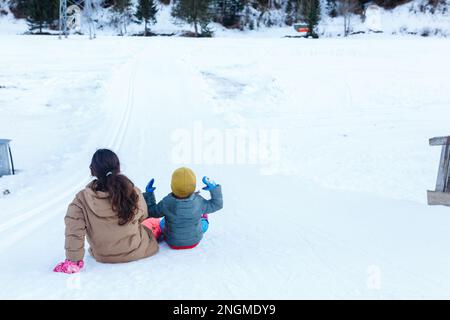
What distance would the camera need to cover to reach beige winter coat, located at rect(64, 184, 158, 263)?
3.44m

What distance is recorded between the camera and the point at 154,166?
320 inches

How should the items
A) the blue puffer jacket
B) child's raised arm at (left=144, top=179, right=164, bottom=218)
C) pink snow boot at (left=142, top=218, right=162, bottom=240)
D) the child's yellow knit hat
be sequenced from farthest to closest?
pink snow boot at (left=142, top=218, right=162, bottom=240), child's raised arm at (left=144, top=179, right=164, bottom=218), the blue puffer jacket, the child's yellow knit hat

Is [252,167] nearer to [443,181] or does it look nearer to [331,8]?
[443,181]

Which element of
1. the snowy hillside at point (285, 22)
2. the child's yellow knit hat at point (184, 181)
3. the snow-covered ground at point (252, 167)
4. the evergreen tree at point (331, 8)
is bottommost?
the snow-covered ground at point (252, 167)

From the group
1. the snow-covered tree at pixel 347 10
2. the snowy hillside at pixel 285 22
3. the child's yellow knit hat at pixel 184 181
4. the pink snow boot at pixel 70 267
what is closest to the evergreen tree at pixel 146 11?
the snowy hillside at pixel 285 22

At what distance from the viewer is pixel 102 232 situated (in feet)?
11.7

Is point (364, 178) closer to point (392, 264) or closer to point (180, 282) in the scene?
point (392, 264)

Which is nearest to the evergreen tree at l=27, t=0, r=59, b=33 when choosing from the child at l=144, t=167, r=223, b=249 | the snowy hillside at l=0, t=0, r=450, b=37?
the snowy hillside at l=0, t=0, r=450, b=37

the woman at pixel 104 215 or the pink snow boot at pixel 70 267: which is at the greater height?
the woman at pixel 104 215

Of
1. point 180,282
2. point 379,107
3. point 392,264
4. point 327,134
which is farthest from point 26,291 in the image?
point 379,107

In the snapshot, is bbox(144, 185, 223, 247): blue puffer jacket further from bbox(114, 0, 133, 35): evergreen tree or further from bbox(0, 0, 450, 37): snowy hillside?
bbox(114, 0, 133, 35): evergreen tree

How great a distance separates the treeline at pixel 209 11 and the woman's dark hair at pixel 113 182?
158ft

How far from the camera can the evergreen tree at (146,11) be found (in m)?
50.5

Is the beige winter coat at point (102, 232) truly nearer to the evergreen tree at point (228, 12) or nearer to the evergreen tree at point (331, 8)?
the evergreen tree at point (228, 12)
